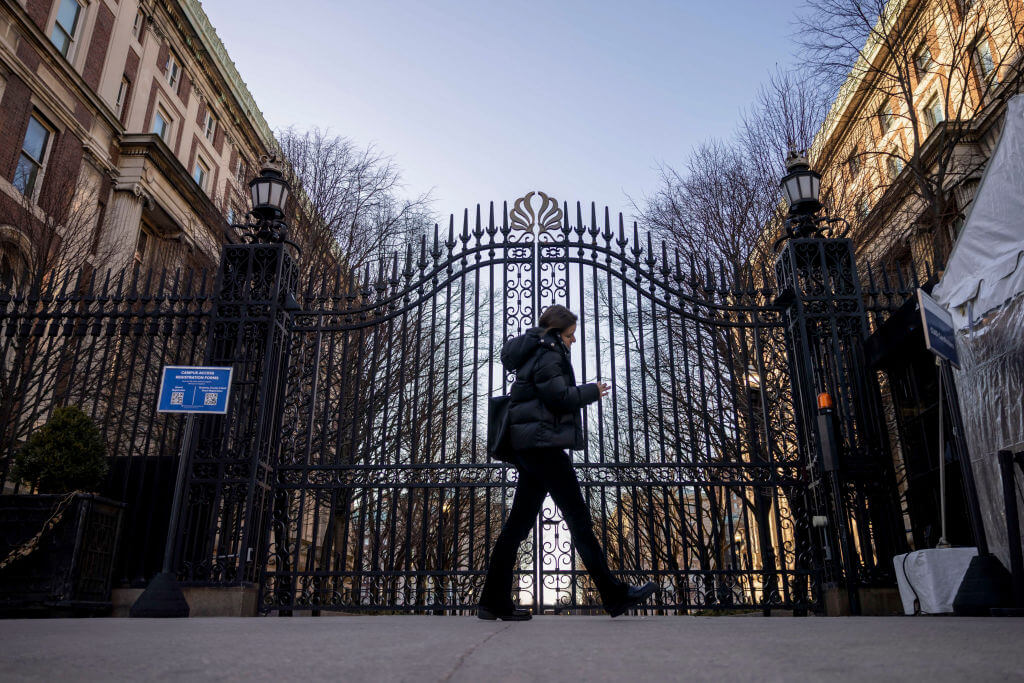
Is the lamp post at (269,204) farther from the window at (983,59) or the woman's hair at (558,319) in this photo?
the window at (983,59)

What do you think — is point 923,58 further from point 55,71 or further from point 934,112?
point 55,71

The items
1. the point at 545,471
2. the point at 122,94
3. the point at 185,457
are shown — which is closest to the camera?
the point at 545,471

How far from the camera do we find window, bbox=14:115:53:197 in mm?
17828

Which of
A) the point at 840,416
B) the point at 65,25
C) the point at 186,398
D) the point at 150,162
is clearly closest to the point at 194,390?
the point at 186,398

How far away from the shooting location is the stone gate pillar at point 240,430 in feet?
22.7

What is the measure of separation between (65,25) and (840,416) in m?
24.4

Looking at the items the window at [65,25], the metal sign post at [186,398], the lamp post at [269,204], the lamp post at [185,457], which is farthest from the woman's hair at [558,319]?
the window at [65,25]

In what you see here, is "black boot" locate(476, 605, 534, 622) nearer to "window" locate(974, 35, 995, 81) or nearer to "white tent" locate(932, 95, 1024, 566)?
"white tent" locate(932, 95, 1024, 566)

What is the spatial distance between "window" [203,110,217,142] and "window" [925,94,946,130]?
2793cm

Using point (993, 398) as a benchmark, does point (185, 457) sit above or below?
below

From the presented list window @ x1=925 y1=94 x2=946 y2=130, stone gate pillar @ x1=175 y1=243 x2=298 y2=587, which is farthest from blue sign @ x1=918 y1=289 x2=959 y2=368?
window @ x1=925 y1=94 x2=946 y2=130

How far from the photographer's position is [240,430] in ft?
24.1

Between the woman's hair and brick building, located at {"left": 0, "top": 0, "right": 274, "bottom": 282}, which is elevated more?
brick building, located at {"left": 0, "top": 0, "right": 274, "bottom": 282}

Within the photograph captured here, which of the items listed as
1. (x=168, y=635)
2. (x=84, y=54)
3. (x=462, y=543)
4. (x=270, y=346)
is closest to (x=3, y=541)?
(x=270, y=346)
